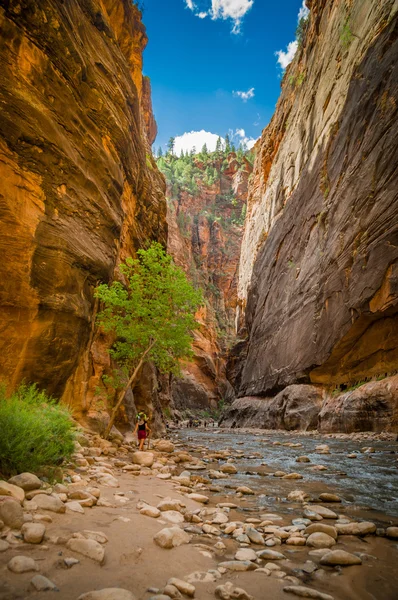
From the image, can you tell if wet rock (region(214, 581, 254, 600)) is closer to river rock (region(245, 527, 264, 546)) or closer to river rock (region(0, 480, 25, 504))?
river rock (region(245, 527, 264, 546))

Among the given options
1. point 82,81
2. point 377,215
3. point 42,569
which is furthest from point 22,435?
point 377,215

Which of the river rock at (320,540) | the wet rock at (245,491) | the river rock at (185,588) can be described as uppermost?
the river rock at (185,588)

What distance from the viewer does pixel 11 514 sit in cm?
282

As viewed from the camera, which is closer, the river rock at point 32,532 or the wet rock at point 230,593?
the wet rock at point 230,593

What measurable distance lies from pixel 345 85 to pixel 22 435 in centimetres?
3009

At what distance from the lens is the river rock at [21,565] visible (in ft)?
7.06

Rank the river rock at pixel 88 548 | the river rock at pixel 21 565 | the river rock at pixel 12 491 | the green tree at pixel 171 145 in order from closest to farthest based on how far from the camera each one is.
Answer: the river rock at pixel 21 565 → the river rock at pixel 88 548 → the river rock at pixel 12 491 → the green tree at pixel 171 145

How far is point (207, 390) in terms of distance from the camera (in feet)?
191

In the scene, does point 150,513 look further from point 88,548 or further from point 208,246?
point 208,246

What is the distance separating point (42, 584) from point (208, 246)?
8142cm

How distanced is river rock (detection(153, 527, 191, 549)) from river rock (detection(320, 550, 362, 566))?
55.3 inches

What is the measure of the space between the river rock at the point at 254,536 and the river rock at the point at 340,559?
741 millimetres

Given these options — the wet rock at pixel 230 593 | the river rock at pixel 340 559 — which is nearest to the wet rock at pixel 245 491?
the river rock at pixel 340 559

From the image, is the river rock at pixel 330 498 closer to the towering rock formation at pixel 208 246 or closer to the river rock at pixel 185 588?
the river rock at pixel 185 588
